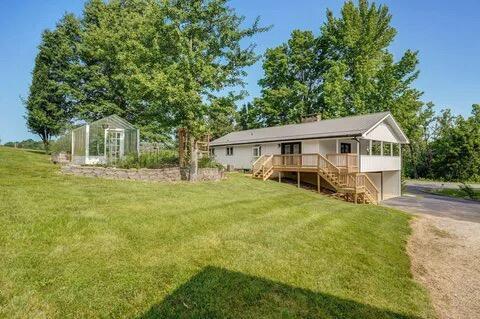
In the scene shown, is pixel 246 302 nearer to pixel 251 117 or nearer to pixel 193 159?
pixel 193 159

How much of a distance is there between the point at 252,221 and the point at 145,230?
3508 mm

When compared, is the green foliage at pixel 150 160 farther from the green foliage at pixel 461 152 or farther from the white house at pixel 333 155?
the green foliage at pixel 461 152

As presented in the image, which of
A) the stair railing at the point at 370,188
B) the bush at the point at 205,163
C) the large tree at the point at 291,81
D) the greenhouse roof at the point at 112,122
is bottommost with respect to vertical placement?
the stair railing at the point at 370,188

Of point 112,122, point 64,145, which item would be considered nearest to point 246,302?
point 112,122

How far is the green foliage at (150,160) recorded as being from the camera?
16.4 meters

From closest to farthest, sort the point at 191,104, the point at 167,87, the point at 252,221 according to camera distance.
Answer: the point at 252,221
the point at 167,87
the point at 191,104

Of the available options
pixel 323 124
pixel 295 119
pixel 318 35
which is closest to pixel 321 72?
pixel 318 35

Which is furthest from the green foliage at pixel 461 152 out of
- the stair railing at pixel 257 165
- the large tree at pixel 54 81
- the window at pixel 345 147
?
the large tree at pixel 54 81

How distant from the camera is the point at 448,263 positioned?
847cm

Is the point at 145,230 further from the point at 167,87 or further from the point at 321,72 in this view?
the point at 321,72

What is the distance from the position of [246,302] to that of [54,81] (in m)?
32.7

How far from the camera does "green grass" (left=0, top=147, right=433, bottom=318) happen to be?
4.71 meters

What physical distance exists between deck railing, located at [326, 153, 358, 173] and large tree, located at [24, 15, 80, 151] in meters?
25.5

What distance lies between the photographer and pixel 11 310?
413 cm
